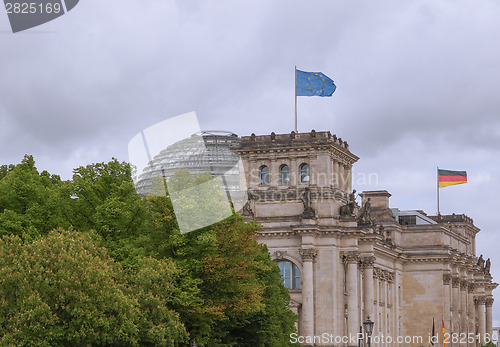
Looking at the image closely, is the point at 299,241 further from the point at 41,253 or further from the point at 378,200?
the point at 41,253

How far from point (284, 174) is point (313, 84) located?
10.4 m

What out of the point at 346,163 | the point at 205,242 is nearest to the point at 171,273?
the point at 205,242

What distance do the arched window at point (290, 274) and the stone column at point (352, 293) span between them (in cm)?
574

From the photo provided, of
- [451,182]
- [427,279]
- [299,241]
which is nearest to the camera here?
[299,241]

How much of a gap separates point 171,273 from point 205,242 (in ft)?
16.8

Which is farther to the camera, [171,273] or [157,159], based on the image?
[157,159]

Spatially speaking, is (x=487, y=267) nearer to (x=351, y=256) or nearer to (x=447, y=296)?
(x=447, y=296)

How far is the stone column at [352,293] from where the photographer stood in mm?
113312

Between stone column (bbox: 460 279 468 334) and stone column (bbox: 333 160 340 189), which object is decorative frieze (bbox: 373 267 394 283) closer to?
stone column (bbox: 333 160 340 189)

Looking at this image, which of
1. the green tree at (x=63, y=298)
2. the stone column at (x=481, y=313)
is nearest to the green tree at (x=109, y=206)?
the green tree at (x=63, y=298)

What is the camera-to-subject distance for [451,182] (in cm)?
16200

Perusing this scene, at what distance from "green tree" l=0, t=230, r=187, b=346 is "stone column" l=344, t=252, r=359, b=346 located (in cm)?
4741

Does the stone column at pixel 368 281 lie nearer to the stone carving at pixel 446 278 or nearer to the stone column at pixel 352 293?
the stone column at pixel 352 293

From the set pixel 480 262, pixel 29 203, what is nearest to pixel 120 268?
pixel 29 203
